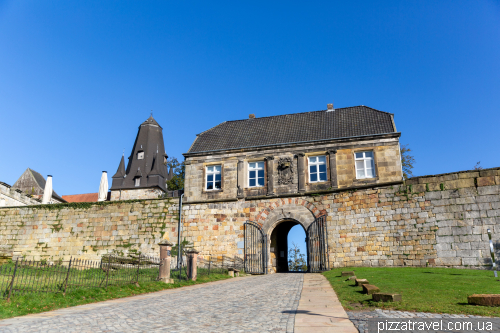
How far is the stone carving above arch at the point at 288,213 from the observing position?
19.8 m

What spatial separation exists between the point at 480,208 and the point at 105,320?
15346 millimetres

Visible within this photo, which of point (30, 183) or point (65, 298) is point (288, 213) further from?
point (30, 183)

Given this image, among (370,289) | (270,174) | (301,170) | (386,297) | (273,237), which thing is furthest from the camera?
(273,237)

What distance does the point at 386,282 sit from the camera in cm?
1086

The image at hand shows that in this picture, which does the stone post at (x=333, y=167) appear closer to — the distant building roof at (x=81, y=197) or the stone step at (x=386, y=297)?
the stone step at (x=386, y=297)

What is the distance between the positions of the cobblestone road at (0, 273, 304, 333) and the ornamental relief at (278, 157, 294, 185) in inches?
429

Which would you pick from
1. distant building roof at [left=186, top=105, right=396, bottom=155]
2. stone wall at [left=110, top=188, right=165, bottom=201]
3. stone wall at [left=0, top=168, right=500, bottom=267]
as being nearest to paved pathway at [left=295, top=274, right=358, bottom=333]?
stone wall at [left=0, top=168, right=500, bottom=267]

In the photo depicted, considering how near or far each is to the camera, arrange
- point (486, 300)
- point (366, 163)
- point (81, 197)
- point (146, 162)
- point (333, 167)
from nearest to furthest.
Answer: point (486, 300) → point (366, 163) → point (333, 167) → point (146, 162) → point (81, 197)

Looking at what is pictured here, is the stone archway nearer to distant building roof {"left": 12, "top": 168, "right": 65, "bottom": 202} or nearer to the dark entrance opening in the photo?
the dark entrance opening

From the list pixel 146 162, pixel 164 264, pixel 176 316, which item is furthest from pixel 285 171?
pixel 146 162

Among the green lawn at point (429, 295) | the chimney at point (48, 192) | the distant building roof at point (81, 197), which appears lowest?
the green lawn at point (429, 295)

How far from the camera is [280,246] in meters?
22.3

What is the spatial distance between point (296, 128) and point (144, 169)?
114ft

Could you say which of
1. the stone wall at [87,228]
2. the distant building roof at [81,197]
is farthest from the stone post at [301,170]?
the distant building roof at [81,197]
